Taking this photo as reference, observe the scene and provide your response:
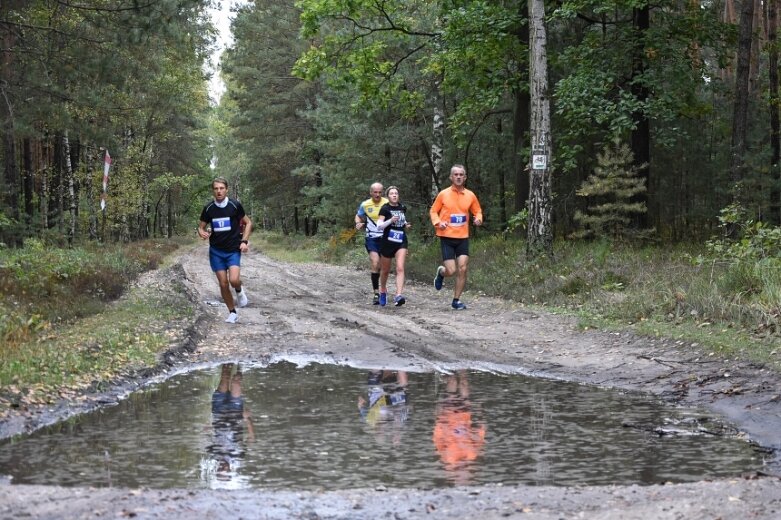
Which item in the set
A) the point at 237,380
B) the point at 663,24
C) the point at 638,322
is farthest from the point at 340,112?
the point at 237,380

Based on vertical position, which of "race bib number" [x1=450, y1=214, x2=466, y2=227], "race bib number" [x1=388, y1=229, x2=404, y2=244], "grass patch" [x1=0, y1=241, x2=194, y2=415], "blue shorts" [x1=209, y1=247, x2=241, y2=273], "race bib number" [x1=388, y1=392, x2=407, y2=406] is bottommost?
"race bib number" [x1=388, y1=392, x2=407, y2=406]

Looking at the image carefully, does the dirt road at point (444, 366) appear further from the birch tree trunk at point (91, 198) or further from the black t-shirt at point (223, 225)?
the birch tree trunk at point (91, 198)

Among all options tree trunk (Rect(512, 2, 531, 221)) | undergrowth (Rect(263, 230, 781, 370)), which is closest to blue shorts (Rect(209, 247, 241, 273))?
undergrowth (Rect(263, 230, 781, 370))

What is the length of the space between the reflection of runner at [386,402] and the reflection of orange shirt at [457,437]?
0.30 m

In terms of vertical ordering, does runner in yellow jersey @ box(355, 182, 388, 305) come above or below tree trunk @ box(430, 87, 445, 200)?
below

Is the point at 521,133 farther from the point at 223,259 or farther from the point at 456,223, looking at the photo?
the point at 223,259

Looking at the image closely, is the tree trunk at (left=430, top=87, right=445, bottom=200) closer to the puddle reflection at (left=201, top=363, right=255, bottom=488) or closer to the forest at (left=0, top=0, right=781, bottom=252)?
the forest at (left=0, top=0, right=781, bottom=252)

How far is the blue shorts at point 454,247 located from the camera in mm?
14867

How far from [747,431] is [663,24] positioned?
1794 centimetres

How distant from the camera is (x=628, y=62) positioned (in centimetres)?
2058

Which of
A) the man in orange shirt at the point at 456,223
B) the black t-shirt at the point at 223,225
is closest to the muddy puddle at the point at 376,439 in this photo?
the black t-shirt at the point at 223,225

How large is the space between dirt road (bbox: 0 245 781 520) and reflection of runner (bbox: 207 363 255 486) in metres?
0.81

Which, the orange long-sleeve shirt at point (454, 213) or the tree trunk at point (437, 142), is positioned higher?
the tree trunk at point (437, 142)

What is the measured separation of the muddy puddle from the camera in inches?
202
